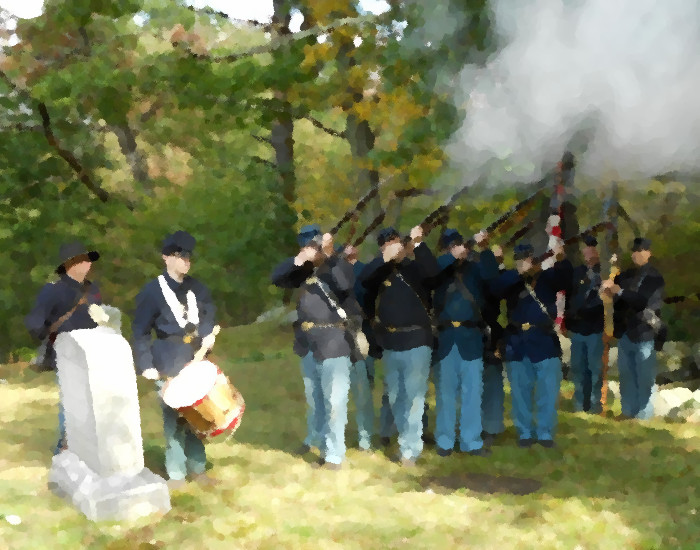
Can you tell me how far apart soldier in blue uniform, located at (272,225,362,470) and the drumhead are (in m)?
1.00

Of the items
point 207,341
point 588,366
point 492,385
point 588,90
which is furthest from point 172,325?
point 588,90

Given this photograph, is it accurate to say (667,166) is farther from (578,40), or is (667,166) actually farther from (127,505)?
(127,505)

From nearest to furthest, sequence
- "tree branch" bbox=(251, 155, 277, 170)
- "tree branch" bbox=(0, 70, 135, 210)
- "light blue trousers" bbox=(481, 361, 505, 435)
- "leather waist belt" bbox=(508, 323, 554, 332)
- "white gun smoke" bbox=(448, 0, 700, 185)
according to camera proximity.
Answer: "leather waist belt" bbox=(508, 323, 554, 332) < "light blue trousers" bbox=(481, 361, 505, 435) < "white gun smoke" bbox=(448, 0, 700, 185) < "tree branch" bbox=(0, 70, 135, 210) < "tree branch" bbox=(251, 155, 277, 170)

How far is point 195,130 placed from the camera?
1319 centimetres

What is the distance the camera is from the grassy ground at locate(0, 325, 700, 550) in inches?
159

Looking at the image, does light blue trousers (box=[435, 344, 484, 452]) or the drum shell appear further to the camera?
light blue trousers (box=[435, 344, 484, 452])

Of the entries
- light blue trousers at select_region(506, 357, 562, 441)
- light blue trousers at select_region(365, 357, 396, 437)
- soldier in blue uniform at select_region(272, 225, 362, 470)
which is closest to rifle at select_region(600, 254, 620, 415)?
light blue trousers at select_region(506, 357, 562, 441)

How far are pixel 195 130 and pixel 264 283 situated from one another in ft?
10.8

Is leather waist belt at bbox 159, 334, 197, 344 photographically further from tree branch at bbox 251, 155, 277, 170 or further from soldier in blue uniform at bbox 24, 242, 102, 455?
tree branch at bbox 251, 155, 277, 170

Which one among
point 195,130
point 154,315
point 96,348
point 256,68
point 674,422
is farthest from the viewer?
point 195,130

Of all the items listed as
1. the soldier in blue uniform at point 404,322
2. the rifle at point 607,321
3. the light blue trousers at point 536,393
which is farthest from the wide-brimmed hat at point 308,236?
the rifle at point 607,321

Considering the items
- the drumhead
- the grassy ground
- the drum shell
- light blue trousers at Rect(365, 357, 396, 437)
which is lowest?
the grassy ground

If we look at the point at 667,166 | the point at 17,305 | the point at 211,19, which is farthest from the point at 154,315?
the point at 17,305

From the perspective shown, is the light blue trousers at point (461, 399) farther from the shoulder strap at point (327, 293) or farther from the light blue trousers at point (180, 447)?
the light blue trousers at point (180, 447)
